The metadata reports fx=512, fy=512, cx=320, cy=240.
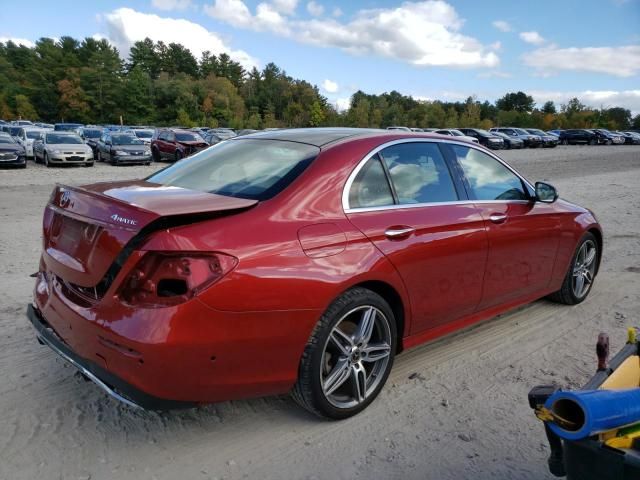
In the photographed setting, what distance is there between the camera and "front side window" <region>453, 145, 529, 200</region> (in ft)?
12.7

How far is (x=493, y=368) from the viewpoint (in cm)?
367

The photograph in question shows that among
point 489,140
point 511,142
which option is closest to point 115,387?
point 489,140

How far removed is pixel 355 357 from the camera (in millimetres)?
3041

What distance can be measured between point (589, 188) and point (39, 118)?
290 feet

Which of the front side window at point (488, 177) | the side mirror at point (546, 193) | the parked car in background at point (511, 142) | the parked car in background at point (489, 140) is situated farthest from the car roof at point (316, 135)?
the parked car in background at point (511, 142)

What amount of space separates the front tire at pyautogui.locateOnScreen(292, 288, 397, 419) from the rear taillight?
2.36 feet

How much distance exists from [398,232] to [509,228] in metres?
1.25

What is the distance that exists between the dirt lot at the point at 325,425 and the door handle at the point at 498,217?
3.27ft

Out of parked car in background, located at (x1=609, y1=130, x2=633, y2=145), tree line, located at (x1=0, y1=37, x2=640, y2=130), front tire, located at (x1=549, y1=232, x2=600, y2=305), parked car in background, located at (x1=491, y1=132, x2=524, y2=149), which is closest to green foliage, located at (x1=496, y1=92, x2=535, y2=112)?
tree line, located at (x1=0, y1=37, x2=640, y2=130)

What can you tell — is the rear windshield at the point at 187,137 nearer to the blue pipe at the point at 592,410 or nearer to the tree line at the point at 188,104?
the blue pipe at the point at 592,410

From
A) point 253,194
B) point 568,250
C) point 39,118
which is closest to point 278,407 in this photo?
point 253,194

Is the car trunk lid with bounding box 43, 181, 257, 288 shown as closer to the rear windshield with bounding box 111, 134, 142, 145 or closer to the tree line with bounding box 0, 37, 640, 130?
the rear windshield with bounding box 111, 134, 142, 145

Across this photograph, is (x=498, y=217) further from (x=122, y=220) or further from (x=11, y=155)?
(x=11, y=155)

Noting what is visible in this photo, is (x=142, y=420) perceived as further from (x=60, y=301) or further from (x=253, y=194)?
(x=253, y=194)
